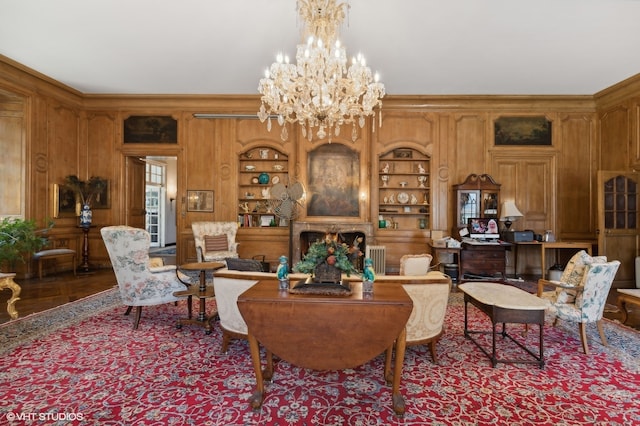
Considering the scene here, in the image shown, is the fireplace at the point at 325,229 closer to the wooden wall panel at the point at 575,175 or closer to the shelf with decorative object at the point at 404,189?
the shelf with decorative object at the point at 404,189

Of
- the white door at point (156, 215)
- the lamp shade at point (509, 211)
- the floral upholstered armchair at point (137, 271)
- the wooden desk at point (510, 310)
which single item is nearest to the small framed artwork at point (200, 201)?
the floral upholstered armchair at point (137, 271)

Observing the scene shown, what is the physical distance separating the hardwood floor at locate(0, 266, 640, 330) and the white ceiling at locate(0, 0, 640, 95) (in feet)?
11.3

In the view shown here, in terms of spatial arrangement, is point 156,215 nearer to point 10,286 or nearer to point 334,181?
point 334,181

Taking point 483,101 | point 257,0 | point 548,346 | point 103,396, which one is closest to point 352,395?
point 103,396

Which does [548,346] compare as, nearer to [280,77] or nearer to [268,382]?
[268,382]

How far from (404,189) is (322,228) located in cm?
195

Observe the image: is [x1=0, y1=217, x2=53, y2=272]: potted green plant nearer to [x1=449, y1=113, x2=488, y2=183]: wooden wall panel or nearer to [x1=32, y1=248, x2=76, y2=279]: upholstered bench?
[x1=32, y1=248, x2=76, y2=279]: upholstered bench

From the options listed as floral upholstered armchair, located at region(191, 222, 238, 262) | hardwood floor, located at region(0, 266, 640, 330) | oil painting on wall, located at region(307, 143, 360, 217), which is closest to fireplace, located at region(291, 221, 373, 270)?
oil painting on wall, located at region(307, 143, 360, 217)

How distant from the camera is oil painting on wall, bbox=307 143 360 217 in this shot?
6570mm

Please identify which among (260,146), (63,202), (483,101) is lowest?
(63,202)

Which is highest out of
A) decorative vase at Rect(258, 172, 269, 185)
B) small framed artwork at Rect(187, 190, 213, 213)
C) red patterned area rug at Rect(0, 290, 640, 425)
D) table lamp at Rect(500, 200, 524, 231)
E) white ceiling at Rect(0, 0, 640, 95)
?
white ceiling at Rect(0, 0, 640, 95)

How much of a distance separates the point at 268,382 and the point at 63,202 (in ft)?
20.5

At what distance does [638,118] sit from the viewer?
5480 mm

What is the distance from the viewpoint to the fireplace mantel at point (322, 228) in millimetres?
6301
